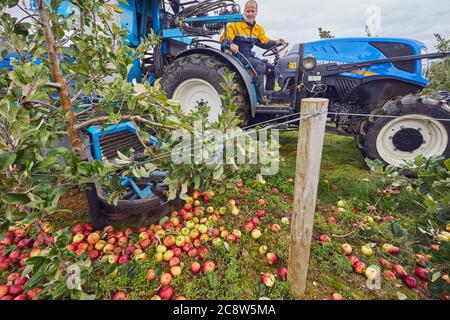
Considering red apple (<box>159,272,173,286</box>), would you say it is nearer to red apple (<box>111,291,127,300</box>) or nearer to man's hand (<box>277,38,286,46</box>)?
red apple (<box>111,291,127,300</box>)

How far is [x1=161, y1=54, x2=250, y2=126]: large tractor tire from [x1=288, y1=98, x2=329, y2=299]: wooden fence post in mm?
1992

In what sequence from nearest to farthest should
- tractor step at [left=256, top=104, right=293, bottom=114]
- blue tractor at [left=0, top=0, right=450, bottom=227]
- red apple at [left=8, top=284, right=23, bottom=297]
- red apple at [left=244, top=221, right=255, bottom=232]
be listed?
red apple at [left=8, top=284, right=23, bottom=297] → red apple at [left=244, top=221, right=255, bottom=232] → blue tractor at [left=0, top=0, right=450, bottom=227] → tractor step at [left=256, top=104, right=293, bottom=114]

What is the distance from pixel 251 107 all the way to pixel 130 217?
2.16m

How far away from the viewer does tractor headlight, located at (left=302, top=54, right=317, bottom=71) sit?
10.3ft

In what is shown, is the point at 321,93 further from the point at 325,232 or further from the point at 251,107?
the point at 325,232

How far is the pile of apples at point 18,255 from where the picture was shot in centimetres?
130

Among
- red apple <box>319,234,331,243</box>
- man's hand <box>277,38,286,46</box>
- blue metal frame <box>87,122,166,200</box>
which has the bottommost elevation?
red apple <box>319,234,331,243</box>

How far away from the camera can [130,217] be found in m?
1.92

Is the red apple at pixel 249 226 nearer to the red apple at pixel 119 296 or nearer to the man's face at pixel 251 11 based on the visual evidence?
the red apple at pixel 119 296

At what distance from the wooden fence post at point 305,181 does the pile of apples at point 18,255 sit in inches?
52.4

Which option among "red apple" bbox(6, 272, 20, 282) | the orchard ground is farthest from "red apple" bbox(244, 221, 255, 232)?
"red apple" bbox(6, 272, 20, 282)

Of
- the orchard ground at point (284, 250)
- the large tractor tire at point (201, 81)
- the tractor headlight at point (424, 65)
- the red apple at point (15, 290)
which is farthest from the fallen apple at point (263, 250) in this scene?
the tractor headlight at point (424, 65)

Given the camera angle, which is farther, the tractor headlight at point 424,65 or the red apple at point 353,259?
the tractor headlight at point 424,65

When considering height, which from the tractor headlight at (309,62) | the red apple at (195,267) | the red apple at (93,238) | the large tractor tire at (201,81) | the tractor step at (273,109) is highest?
the tractor headlight at (309,62)
